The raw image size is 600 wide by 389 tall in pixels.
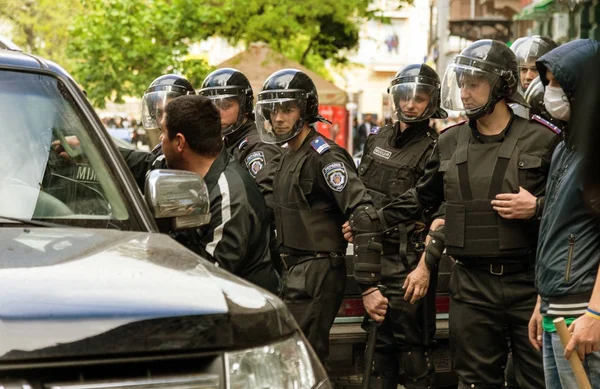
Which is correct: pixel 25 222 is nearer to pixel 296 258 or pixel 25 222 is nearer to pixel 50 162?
pixel 50 162

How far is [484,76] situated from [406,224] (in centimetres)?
137

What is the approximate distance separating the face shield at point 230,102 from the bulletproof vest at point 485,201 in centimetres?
238

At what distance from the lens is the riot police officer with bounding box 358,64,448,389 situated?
21.6ft

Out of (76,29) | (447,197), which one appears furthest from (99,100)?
(447,197)

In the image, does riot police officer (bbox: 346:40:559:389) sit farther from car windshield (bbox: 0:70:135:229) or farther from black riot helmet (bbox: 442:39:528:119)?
car windshield (bbox: 0:70:135:229)

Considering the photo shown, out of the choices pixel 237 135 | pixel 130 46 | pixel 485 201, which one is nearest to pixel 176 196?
pixel 485 201

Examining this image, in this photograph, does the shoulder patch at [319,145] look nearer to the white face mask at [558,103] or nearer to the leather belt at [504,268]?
the leather belt at [504,268]

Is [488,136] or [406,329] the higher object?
[488,136]

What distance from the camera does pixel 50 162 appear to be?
3756mm

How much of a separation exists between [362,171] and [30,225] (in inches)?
149

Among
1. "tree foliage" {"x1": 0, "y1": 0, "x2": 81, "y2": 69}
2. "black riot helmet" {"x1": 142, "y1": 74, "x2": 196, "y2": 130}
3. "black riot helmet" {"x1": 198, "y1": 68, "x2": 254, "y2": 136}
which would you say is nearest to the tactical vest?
"black riot helmet" {"x1": 198, "y1": 68, "x2": 254, "y2": 136}

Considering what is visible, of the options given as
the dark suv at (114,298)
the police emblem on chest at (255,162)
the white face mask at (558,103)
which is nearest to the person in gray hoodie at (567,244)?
the white face mask at (558,103)

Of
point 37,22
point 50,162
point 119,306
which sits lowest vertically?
point 37,22

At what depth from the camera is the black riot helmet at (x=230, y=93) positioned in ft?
24.8
